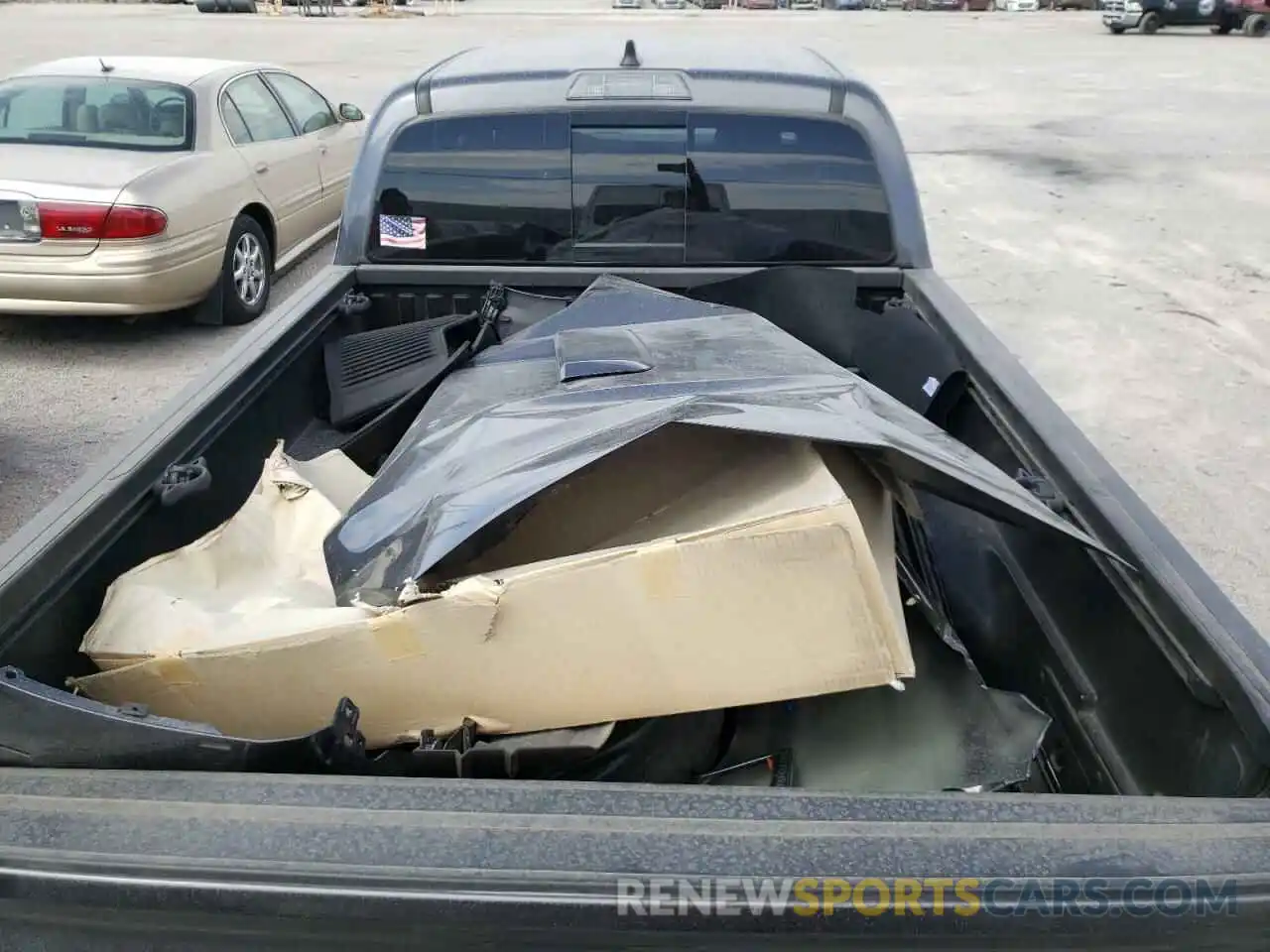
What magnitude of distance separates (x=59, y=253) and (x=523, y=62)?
12.6 feet

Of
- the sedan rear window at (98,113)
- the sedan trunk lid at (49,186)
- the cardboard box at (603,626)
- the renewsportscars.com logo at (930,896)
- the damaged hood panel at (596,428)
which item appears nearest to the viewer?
the renewsportscars.com logo at (930,896)

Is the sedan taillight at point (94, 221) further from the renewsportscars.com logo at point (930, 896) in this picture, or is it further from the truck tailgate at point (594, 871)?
the renewsportscars.com logo at point (930, 896)

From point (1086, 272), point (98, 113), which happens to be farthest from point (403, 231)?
point (1086, 272)

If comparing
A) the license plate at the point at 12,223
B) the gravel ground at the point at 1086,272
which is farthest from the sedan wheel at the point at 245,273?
the license plate at the point at 12,223

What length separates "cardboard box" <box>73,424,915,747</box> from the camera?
135cm

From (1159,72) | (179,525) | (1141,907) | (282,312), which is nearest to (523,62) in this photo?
(282,312)

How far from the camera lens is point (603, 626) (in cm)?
138

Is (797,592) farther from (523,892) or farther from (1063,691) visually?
(1063,691)

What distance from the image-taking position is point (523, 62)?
339cm

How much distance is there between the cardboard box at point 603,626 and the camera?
4.44ft

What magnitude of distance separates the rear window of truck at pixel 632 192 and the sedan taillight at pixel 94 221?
11.3 ft

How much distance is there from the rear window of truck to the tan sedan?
3573 millimetres

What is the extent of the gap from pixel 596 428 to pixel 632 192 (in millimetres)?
1689

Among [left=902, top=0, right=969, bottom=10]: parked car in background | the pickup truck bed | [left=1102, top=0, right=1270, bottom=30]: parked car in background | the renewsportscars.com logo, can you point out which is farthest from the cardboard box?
[left=902, top=0, right=969, bottom=10]: parked car in background
